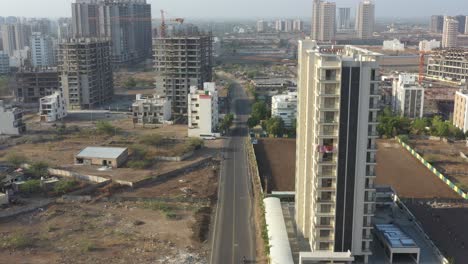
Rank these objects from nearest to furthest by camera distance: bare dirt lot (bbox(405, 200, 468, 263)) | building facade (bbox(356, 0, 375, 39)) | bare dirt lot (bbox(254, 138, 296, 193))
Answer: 1. bare dirt lot (bbox(405, 200, 468, 263))
2. bare dirt lot (bbox(254, 138, 296, 193))
3. building facade (bbox(356, 0, 375, 39))

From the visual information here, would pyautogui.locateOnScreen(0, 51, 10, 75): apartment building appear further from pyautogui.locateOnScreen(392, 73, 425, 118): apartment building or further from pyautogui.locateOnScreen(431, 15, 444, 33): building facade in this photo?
pyautogui.locateOnScreen(431, 15, 444, 33): building facade

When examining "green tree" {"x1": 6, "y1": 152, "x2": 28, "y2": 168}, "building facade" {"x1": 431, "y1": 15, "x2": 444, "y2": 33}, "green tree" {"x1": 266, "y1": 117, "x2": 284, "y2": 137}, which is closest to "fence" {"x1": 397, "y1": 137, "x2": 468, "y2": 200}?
"green tree" {"x1": 266, "y1": 117, "x2": 284, "y2": 137}

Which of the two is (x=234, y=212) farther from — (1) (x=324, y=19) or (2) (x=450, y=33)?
(1) (x=324, y=19)

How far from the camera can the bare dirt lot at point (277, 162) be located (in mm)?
23656

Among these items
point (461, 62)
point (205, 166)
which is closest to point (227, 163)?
point (205, 166)

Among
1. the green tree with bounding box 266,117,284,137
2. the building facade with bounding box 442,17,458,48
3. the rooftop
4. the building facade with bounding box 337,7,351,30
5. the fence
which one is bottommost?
the fence

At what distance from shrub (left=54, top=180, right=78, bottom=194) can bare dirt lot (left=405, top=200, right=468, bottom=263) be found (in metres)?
14.4

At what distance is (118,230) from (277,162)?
10.9 meters

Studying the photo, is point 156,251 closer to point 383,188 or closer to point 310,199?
point 310,199

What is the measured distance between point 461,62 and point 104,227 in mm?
44847

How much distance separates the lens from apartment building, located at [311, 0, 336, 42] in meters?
109

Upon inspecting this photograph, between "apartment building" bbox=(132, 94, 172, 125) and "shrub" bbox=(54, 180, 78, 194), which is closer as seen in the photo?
"shrub" bbox=(54, 180, 78, 194)

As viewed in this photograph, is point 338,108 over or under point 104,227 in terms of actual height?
over

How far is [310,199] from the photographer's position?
16.3m
